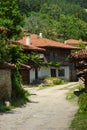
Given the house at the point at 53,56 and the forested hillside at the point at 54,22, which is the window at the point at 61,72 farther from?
the forested hillside at the point at 54,22

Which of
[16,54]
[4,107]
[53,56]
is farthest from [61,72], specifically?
[4,107]

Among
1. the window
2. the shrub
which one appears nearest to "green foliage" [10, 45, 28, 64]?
the shrub

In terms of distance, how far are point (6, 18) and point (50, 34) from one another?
58.0m

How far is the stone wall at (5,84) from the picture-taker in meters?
27.3

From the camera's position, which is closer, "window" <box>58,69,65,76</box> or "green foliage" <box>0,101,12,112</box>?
"green foliage" <box>0,101,12,112</box>

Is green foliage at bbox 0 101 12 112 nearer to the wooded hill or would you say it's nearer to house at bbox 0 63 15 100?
house at bbox 0 63 15 100

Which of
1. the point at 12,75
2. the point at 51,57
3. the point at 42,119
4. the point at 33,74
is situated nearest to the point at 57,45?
the point at 51,57

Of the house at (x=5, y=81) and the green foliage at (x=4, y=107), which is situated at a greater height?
the house at (x=5, y=81)

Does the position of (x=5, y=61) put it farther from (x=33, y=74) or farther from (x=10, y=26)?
(x=33, y=74)

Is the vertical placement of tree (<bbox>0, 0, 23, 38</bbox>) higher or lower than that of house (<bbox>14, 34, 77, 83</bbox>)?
higher

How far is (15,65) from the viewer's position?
97.2 feet

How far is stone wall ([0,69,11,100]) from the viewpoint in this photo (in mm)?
27328

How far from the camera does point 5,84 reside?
2788 cm

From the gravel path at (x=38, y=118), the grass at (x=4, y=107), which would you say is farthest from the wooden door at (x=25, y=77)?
the grass at (x=4, y=107)
